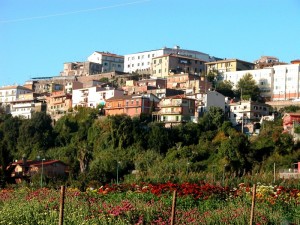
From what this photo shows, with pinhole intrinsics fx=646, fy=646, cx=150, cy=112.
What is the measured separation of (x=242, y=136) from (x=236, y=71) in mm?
27591

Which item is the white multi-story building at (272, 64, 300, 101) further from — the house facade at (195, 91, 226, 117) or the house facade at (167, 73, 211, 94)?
the house facade at (195, 91, 226, 117)

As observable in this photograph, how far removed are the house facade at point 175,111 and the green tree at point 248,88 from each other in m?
8.16

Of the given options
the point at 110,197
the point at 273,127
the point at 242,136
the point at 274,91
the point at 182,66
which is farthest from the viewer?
the point at 182,66

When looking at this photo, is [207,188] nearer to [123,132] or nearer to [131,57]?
[123,132]

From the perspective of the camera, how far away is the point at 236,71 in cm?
7056

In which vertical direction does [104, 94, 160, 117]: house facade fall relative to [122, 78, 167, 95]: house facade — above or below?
below

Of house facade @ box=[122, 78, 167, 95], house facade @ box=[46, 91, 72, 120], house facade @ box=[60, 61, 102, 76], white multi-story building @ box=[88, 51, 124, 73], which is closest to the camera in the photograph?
house facade @ box=[122, 78, 167, 95]

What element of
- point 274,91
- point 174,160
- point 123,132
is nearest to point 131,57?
point 274,91

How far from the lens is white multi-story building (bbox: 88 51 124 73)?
88562 mm

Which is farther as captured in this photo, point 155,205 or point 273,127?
point 273,127

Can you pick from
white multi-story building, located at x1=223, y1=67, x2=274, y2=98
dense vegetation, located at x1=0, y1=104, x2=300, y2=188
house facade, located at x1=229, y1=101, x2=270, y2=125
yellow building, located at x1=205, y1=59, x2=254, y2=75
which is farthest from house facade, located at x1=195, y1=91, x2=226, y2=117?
yellow building, located at x1=205, y1=59, x2=254, y2=75

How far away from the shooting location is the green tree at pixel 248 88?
209 ft

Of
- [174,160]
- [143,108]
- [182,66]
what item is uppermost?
[182,66]

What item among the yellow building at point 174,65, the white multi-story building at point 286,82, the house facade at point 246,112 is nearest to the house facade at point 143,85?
the yellow building at point 174,65
